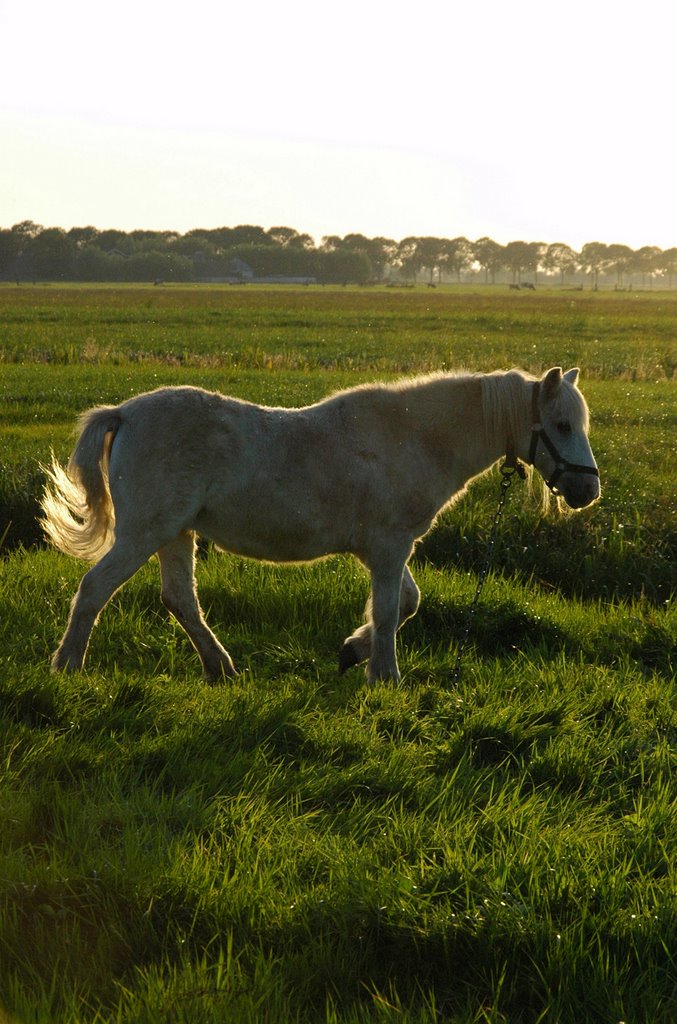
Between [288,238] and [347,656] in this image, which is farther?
[288,238]

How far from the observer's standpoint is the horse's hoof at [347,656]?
678 cm

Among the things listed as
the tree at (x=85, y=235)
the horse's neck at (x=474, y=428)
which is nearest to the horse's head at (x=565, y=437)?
the horse's neck at (x=474, y=428)

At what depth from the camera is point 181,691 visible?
20.1 ft

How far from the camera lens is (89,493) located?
6.58m

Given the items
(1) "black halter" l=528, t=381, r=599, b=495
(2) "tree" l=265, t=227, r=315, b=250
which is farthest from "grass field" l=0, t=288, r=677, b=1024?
(2) "tree" l=265, t=227, r=315, b=250

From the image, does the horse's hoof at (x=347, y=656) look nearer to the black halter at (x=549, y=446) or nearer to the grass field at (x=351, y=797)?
the grass field at (x=351, y=797)

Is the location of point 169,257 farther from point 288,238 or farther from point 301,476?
point 301,476

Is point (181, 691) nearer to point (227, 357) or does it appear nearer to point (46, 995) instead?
point (46, 995)

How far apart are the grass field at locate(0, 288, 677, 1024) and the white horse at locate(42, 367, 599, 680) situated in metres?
0.56

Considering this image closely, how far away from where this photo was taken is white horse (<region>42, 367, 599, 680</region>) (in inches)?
246

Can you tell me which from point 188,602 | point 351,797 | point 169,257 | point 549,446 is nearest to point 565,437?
point 549,446

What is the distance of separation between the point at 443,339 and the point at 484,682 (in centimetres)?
3121

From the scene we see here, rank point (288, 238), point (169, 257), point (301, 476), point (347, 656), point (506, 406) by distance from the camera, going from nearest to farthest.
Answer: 1. point (301, 476)
2. point (347, 656)
3. point (506, 406)
4. point (169, 257)
5. point (288, 238)

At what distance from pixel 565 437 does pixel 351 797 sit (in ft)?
10.3
